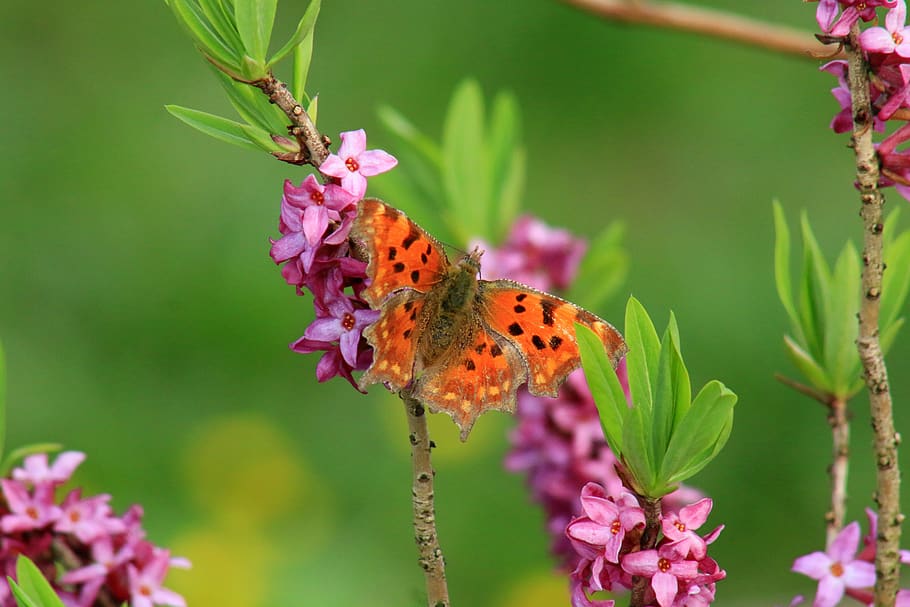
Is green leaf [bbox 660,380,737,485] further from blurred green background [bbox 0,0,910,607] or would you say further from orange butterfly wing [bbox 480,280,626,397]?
blurred green background [bbox 0,0,910,607]

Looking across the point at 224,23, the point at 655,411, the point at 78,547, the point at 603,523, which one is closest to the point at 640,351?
the point at 655,411

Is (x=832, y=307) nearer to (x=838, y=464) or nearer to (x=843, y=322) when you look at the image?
(x=843, y=322)

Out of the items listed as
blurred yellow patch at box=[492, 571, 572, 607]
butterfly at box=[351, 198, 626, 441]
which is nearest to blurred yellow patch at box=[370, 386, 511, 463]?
blurred yellow patch at box=[492, 571, 572, 607]

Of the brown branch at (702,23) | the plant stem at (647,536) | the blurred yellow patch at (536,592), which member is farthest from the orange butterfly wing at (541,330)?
the blurred yellow patch at (536,592)

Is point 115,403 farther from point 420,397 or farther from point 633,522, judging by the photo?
point 633,522

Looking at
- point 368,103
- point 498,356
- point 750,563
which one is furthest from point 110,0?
point 498,356

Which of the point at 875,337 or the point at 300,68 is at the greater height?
the point at 300,68
